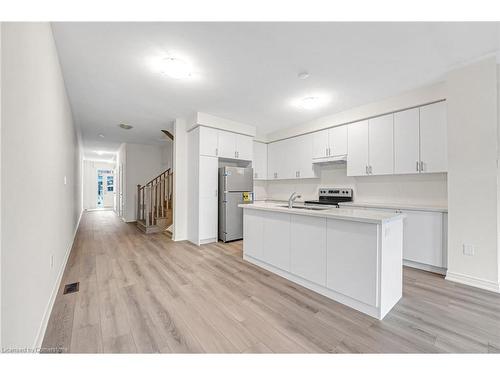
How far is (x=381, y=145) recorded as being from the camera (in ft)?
11.1

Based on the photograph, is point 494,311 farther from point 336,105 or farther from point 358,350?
point 336,105

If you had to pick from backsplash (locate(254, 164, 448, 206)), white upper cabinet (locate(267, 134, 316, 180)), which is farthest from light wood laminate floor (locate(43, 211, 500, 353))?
white upper cabinet (locate(267, 134, 316, 180))

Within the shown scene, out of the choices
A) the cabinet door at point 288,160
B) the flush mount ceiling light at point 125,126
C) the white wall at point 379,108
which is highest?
the flush mount ceiling light at point 125,126

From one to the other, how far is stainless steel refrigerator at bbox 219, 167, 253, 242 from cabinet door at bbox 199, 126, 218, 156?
0.43 meters

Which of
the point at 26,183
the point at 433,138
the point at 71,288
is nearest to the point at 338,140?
the point at 433,138

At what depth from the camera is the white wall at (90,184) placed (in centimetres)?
1029

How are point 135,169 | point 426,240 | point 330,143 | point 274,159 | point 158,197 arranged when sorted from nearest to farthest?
point 426,240 → point 330,143 → point 274,159 → point 158,197 → point 135,169

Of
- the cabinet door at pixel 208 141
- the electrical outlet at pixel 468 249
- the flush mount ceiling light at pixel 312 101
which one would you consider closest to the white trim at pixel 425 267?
the electrical outlet at pixel 468 249

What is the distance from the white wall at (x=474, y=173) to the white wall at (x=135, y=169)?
7.34 meters

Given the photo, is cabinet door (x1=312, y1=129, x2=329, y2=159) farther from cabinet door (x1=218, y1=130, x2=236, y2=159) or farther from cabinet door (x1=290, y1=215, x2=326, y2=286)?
cabinet door (x1=290, y1=215, x2=326, y2=286)

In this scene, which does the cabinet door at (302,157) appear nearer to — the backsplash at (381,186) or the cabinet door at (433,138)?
the backsplash at (381,186)

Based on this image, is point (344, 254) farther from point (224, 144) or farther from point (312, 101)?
point (224, 144)

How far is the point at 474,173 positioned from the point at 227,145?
3.68 meters

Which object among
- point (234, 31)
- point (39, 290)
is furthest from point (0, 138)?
point (234, 31)
